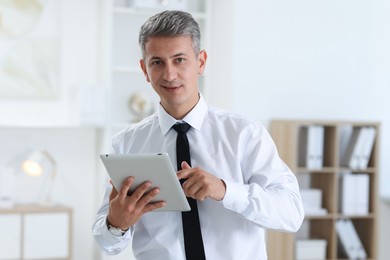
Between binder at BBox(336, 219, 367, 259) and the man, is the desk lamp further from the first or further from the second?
the man

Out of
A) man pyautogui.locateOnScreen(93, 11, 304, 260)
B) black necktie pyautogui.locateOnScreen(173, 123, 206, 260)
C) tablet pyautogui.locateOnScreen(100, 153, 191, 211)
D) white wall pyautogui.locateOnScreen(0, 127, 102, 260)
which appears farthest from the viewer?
white wall pyautogui.locateOnScreen(0, 127, 102, 260)

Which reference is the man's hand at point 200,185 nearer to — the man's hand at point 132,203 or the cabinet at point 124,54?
the man's hand at point 132,203

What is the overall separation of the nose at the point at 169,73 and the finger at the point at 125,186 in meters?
0.30

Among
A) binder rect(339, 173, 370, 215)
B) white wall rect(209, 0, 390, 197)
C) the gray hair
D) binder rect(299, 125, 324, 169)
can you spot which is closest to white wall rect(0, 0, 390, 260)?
white wall rect(209, 0, 390, 197)

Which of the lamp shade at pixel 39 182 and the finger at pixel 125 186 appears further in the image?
the lamp shade at pixel 39 182

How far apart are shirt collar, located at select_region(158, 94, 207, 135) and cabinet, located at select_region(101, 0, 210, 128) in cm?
359

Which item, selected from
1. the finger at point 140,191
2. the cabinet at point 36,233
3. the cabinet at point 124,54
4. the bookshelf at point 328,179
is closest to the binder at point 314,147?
the bookshelf at point 328,179

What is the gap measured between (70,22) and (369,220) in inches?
109

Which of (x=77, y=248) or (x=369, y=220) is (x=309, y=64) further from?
(x=77, y=248)

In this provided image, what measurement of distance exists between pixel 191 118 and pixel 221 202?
29cm

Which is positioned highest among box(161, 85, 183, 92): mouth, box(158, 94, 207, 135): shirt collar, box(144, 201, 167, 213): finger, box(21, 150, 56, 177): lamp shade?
box(161, 85, 183, 92): mouth

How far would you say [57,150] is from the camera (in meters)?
6.14

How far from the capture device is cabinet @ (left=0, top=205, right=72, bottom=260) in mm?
5645

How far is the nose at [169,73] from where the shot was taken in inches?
84.7
